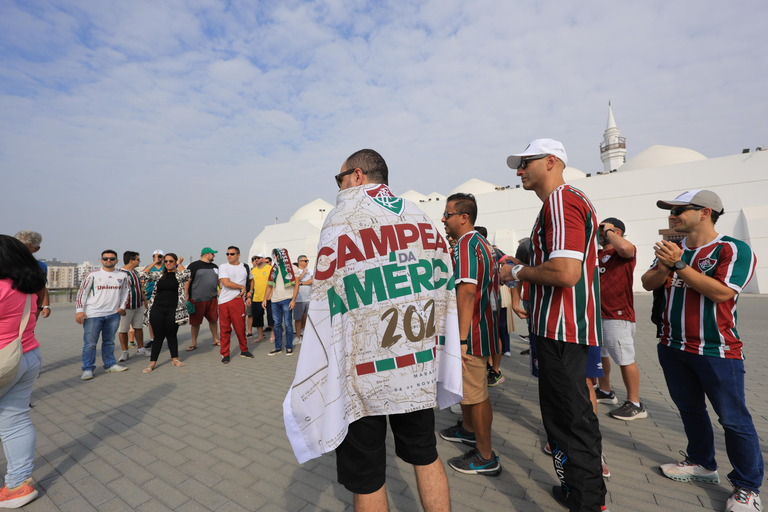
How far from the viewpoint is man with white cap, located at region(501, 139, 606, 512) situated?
75.8 inches

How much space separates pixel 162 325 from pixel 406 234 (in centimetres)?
604

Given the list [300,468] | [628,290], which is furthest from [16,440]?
[628,290]

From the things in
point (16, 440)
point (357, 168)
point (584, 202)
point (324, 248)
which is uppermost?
point (357, 168)

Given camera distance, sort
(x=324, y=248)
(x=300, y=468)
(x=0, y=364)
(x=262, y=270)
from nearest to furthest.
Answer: (x=324, y=248) < (x=0, y=364) < (x=300, y=468) < (x=262, y=270)

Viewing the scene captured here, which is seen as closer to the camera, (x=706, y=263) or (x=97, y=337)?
(x=706, y=263)

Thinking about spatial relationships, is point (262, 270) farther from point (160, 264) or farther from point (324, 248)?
point (324, 248)

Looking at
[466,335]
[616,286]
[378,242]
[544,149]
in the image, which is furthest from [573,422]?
[616,286]

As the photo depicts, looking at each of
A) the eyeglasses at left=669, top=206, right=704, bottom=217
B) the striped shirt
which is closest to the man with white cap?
the eyeglasses at left=669, top=206, right=704, bottom=217

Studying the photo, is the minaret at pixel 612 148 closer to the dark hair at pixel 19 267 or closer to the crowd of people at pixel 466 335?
the crowd of people at pixel 466 335

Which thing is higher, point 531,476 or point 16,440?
point 16,440

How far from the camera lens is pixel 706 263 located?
240 cm

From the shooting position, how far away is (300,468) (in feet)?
9.63

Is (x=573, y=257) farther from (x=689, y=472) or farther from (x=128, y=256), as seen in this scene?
(x=128, y=256)

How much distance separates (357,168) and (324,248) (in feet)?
1.78
